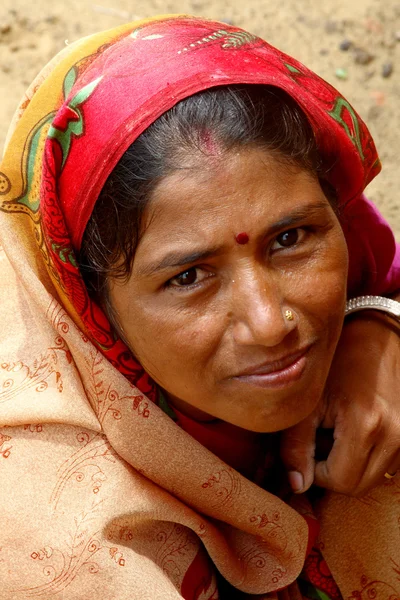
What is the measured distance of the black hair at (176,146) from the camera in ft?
5.42

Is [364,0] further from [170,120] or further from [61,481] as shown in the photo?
[61,481]

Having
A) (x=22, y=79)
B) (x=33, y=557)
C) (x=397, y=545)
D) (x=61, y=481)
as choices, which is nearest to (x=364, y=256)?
(x=397, y=545)

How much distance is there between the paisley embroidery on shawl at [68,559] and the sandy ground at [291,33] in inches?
105

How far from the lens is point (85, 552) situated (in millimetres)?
1802

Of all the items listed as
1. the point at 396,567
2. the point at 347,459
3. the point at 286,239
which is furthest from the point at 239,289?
the point at 396,567

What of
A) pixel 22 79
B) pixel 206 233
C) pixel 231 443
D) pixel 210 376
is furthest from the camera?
pixel 22 79

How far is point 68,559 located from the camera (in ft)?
5.91

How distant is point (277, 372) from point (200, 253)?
1.05 ft

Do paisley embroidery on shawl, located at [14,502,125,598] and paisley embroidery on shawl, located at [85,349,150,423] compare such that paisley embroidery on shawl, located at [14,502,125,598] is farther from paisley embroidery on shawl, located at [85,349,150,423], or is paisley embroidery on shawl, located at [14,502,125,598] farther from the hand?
the hand

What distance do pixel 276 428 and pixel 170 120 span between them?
0.72 metres

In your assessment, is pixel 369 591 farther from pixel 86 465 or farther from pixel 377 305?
pixel 86 465

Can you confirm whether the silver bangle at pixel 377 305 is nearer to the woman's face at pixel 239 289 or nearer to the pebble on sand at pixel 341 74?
the woman's face at pixel 239 289

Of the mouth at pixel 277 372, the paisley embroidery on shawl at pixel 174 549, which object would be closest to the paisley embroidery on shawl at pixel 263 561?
the paisley embroidery on shawl at pixel 174 549

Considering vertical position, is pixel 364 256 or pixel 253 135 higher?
pixel 253 135
